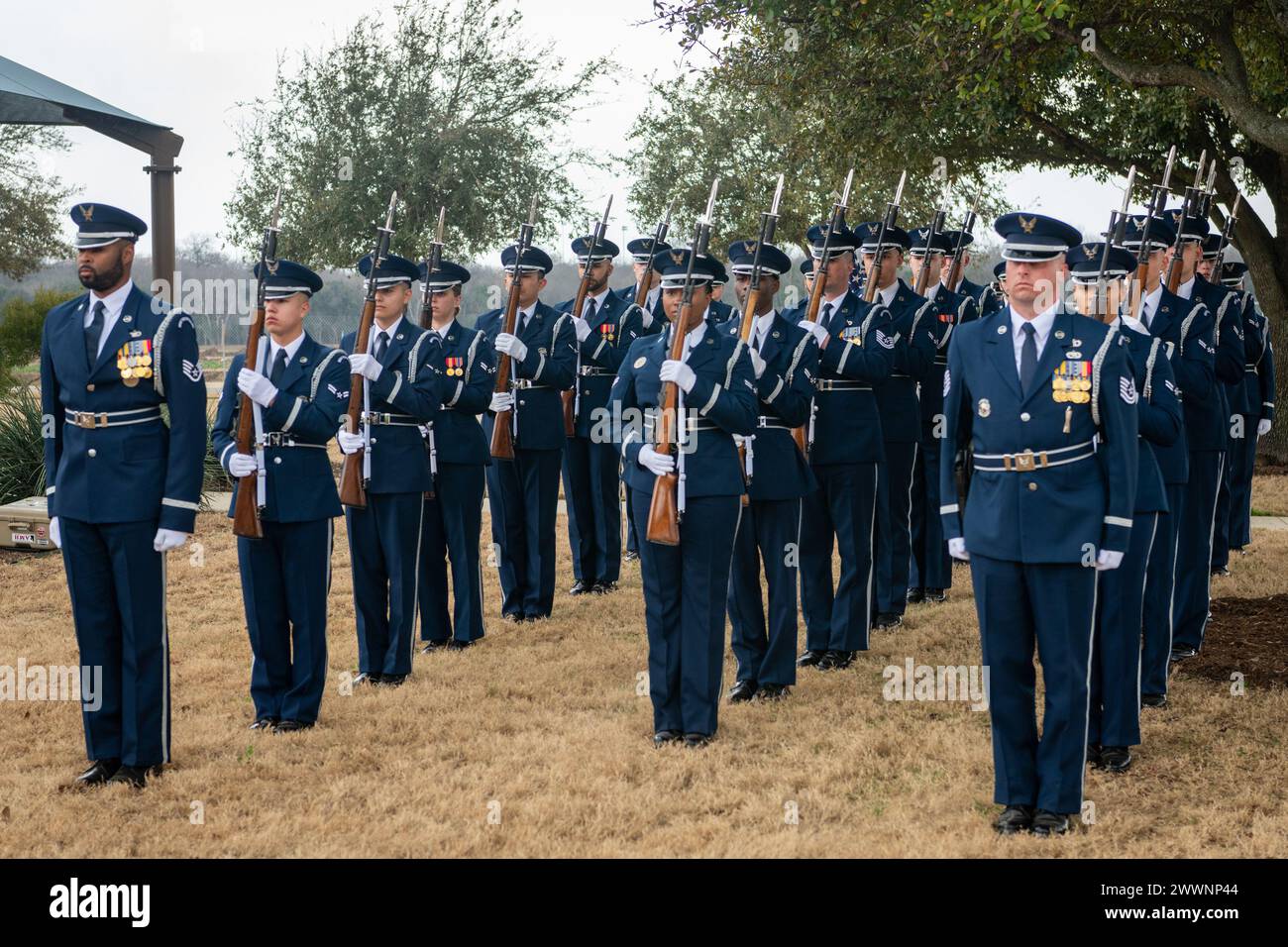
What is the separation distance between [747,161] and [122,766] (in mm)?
15601

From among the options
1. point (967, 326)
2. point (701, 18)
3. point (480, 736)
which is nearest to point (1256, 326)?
point (701, 18)

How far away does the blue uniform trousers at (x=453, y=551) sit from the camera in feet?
27.9

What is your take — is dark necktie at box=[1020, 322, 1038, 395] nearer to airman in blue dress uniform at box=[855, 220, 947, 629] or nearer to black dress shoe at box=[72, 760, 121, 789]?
airman in blue dress uniform at box=[855, 220, 947, 629]

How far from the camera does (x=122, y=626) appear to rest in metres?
6.09

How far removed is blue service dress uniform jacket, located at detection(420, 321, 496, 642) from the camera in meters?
8.45

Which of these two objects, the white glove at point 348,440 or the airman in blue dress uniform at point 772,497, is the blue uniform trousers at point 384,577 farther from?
the airman in blue dress uniform at point 772,497

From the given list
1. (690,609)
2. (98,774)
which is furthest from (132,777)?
(690,609)

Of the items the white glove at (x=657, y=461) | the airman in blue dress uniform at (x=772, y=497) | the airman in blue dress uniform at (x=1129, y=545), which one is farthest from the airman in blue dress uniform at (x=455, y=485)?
the airman in blue dress uniform at (x=1129, y=545)

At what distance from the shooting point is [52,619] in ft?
31.7

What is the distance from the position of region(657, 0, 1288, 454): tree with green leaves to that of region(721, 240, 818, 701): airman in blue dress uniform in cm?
322

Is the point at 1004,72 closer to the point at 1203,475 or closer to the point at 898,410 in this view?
the point at 898,410

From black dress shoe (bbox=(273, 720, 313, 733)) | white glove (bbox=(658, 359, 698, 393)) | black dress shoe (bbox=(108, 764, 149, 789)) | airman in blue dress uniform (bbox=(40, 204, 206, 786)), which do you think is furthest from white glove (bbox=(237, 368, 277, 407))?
white glove (bbox=(658, 359, 698, 393))

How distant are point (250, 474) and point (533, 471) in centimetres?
314
